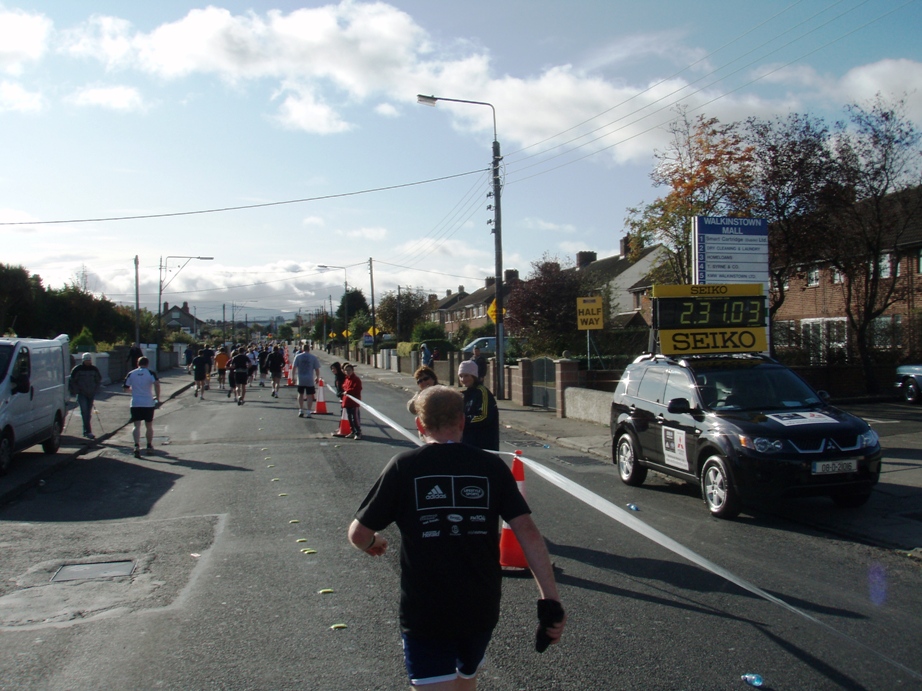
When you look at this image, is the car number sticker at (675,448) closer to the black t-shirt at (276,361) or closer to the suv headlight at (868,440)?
the suv headlight at (868,440)

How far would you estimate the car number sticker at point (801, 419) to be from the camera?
845cm

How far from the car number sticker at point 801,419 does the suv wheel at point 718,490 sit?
767mm

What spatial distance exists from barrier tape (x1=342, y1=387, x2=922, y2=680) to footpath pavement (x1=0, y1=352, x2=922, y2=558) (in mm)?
1769

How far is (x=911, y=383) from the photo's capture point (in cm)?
2119

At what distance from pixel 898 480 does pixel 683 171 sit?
1410 centimetres

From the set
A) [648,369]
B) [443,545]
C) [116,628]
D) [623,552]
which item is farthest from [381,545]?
[648,369]

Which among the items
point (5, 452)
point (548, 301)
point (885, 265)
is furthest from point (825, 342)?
point (5, 452)

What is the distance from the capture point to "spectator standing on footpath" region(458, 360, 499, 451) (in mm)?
7707

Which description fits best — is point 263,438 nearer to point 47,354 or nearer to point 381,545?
point 47,354

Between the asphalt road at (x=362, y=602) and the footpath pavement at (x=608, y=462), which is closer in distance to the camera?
the asphalt road at (x=362, y=602)

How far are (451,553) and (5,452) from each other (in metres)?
10.4

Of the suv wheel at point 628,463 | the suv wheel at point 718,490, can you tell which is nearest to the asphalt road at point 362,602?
the suv wheel at point 718,490

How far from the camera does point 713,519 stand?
8398 millimetres

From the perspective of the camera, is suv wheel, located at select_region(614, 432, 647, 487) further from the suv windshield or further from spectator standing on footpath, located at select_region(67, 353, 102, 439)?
spectator standing on footpath, located at select_region(67, 353, 102, 439)
